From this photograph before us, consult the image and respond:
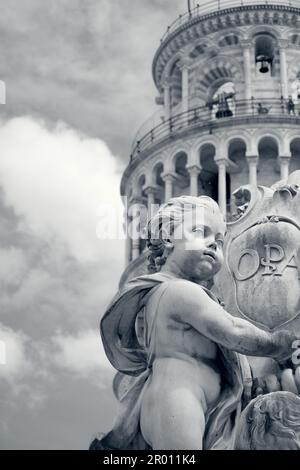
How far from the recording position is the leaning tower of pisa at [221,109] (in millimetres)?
47031

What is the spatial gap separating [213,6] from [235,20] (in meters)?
2.42

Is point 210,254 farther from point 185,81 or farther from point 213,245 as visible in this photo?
point 185,81

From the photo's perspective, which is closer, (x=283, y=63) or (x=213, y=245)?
(x=213, y=245)

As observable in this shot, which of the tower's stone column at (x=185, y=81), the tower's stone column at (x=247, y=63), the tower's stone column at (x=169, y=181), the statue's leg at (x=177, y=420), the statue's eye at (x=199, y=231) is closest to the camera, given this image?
the statue's leg at (x=177, y=420)

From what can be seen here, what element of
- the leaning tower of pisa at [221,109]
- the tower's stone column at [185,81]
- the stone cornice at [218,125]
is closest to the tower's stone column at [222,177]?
the leaning tower of pisa at [221,109]

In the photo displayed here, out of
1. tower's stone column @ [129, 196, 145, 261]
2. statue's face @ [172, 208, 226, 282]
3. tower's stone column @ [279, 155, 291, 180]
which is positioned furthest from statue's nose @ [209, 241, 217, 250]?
tower's stone column @ [129, 196, 145, 261]

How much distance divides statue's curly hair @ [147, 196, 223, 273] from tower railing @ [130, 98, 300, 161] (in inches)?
1630

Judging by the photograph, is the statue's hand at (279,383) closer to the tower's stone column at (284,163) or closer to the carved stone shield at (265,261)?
the carved stone shield at (265,261)

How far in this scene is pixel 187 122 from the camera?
49812 millimetres

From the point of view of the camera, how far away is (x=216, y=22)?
5034cm

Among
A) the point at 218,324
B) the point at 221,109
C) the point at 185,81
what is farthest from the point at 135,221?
the point at 218,324

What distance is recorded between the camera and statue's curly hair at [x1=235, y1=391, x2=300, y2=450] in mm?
5324

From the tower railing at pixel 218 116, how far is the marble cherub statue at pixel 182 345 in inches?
1638

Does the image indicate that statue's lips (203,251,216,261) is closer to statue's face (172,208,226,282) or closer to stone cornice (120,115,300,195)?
statue's face (172,208,226,282)
